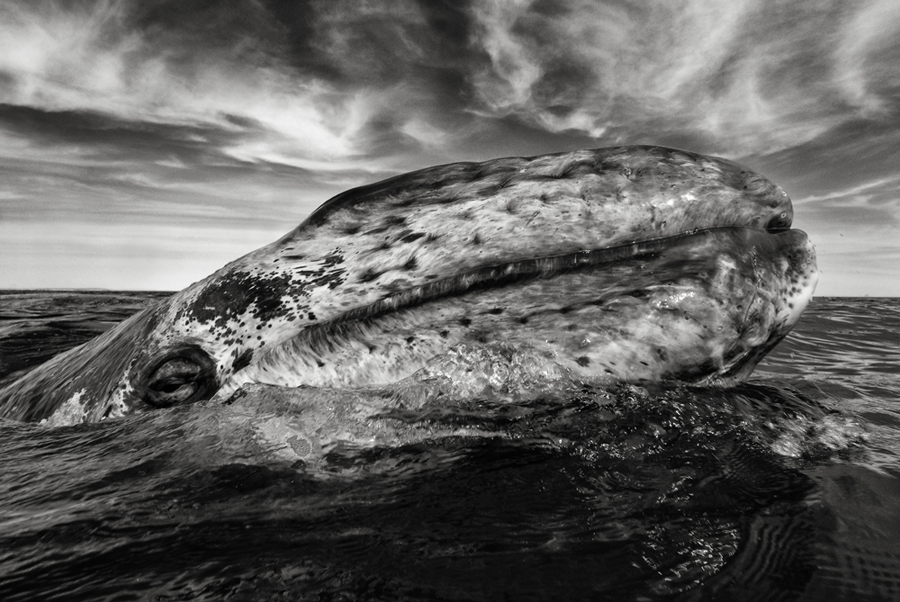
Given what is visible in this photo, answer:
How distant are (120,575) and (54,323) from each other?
11.9m

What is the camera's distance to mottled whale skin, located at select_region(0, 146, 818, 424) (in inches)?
103

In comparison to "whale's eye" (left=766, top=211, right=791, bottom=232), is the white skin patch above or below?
below

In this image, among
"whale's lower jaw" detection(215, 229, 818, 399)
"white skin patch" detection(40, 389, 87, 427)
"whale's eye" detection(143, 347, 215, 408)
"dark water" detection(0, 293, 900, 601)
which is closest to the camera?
"dark water" detection(0, 293, 900, 601)

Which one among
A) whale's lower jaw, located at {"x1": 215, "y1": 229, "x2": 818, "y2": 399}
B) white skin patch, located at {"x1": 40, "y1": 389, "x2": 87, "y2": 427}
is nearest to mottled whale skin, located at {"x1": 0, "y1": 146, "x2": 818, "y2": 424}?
whale's lower jaw, located at {"x1": 215, "y1": 229, "x2": 818, "y2": 399}

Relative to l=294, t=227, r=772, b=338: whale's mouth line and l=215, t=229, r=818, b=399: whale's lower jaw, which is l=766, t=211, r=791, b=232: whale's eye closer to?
l=215, t=229, r=818, b=399: whale's lower jaw

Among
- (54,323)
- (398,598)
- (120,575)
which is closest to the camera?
(398,598)

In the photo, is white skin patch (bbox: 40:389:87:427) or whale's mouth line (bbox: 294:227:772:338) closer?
whale's mouth line (bbox: 294:227:772:338)

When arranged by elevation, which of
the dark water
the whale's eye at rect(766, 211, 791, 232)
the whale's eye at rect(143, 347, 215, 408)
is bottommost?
the dark water

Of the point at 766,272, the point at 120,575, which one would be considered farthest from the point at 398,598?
the point at 766,272

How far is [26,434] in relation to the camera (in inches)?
125

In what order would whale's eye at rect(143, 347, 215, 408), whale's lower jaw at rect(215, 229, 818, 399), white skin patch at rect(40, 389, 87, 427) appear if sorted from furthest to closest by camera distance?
white skin patch at rect(40, 389, 87, 427) → whale's eye at rect(143, 347, 215, 408) → whale's lower jaw at rect(215, 229, 818, 399)

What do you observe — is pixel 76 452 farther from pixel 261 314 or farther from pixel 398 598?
pixel 398 598

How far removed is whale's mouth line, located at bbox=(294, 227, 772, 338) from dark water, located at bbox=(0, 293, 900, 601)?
0.68 meters

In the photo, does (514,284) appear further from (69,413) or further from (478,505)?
(69,413)
